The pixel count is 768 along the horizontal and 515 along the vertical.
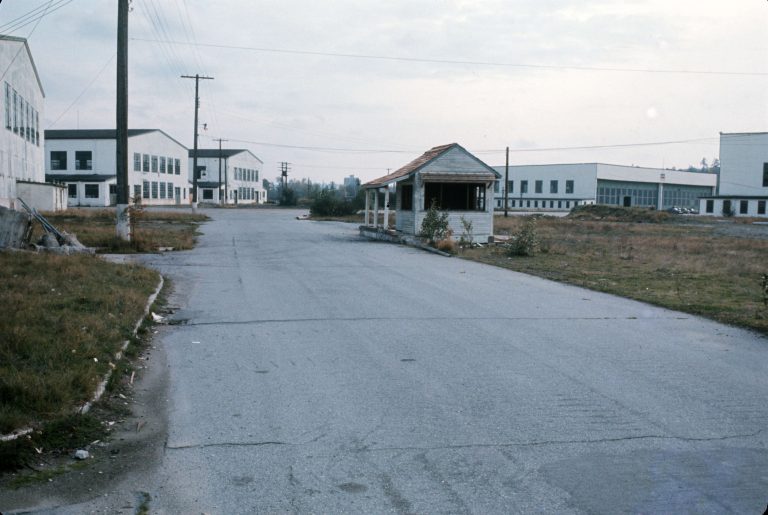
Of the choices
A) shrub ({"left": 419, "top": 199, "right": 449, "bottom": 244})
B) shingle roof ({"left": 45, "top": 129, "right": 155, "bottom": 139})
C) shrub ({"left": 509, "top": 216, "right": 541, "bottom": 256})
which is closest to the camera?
shrub ({"left": 509, "top": 216, "right": 541, "bottom": 256})

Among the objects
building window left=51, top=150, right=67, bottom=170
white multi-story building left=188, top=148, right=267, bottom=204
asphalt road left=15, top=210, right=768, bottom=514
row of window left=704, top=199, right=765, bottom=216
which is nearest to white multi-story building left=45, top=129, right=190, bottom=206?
building window left=51, top=150, right=67, bottom=170

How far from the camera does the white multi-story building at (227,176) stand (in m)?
107

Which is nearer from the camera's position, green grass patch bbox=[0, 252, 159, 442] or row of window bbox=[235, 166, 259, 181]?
green grass patch bbox=[0, 252, 159, 442]

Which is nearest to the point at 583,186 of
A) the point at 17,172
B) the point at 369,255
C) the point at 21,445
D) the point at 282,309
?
the point at 17,172

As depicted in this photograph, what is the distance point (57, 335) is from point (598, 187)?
104 m

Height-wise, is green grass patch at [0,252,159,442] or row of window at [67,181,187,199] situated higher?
row of window at [67,181,187,199]

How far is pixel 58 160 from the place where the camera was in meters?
82.4

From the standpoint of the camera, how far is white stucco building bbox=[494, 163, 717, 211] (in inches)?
4112

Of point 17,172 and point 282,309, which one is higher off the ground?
point 17,172

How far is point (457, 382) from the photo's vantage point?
7.10 m

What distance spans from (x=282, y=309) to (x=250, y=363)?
3.68 m

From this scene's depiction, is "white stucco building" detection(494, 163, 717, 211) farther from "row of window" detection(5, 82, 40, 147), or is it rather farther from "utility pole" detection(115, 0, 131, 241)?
"utility pole" detection(115, 0, 131, 241)

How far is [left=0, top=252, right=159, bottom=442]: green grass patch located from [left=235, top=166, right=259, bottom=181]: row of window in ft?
332

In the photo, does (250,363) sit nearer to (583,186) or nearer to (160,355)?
(160,355)
